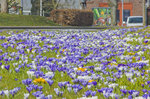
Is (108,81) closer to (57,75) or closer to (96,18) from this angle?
(57,75)

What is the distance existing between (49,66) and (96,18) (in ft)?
157

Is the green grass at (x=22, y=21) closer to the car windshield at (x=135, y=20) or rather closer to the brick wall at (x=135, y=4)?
the car windshield at (x=135, y=20)

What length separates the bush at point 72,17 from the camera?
31.5 m

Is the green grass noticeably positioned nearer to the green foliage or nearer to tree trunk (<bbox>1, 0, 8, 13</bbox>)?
tree trunk (<bbox>1, 0, 8, 13</bbox>)

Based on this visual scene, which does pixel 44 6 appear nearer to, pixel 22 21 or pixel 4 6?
pixel 4 6

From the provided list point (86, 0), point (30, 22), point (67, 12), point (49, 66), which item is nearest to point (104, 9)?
point (86, 0)

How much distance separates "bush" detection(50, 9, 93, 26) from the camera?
31.5 metres

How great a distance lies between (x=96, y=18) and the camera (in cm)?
5309

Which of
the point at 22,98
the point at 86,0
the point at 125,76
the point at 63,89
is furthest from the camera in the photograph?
the point at 86,0

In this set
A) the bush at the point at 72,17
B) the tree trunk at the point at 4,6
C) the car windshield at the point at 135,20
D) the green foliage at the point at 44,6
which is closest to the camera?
the bush at the point at 72,17

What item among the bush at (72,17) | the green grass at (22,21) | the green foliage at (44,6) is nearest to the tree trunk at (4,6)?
the green grass at (22,21)

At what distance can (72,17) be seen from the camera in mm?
31328

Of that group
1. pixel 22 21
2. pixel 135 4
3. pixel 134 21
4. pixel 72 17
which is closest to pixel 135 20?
pixel 134 21

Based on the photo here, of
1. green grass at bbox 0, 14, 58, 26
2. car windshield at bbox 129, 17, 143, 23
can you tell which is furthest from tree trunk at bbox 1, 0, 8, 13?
car windshield at bbox 129, 17, 143, 23
